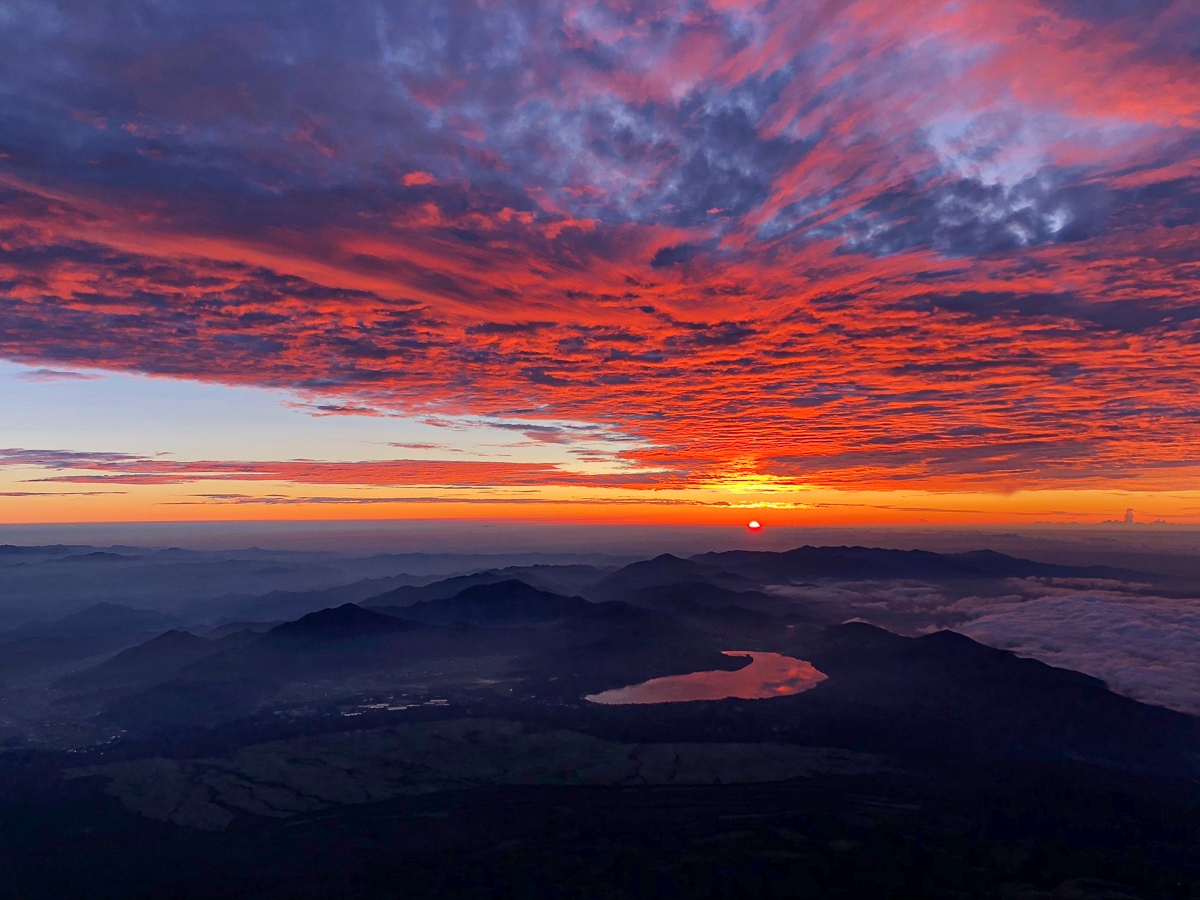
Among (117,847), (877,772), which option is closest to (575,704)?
(877,772)

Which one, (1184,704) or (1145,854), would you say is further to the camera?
(1184,704)

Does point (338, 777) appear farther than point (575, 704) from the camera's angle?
No

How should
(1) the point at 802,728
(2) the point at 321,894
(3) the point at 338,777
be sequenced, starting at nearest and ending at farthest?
(2) the point at 321,894, (3) the point at 338,777, (1) the point at 802,728

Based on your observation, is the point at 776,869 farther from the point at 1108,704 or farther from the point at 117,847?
the point at 1108,704

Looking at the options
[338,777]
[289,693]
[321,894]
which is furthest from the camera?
[289,693]

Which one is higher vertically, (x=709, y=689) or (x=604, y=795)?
(x=604, y=795)

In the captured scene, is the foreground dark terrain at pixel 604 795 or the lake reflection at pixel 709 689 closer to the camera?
the foreground dark terrain at pixel 604 795

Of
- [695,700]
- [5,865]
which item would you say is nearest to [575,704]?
[695,700]

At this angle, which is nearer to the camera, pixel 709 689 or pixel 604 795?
pixel 604 795

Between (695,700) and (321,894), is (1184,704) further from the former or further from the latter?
(321,894)

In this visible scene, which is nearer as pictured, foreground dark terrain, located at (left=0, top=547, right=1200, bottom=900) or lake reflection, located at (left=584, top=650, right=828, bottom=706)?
foreground dark terrain, located at (left=0, top=547, right=1200, bottom=900)
